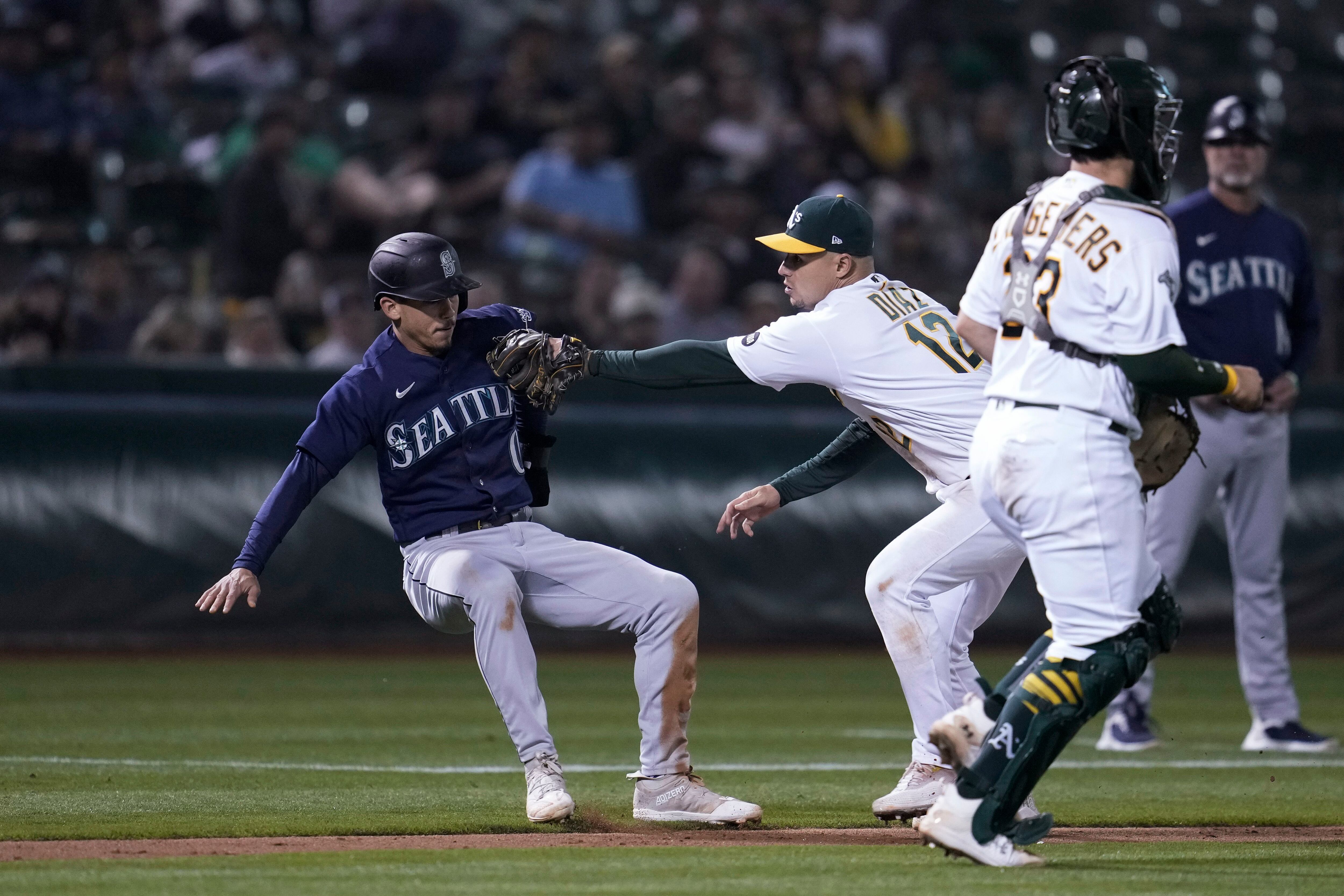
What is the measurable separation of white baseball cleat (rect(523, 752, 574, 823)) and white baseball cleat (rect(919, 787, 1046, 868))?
1231mm

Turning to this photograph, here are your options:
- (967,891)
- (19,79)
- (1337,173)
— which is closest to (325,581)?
(19,79)

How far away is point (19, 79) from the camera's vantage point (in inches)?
519

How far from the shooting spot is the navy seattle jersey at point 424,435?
5.59 meters

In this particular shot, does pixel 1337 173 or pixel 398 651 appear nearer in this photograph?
pixel 398 651

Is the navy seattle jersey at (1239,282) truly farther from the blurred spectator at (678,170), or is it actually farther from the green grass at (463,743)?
the blurred spectator at (678,170)

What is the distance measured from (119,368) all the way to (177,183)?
2571mm

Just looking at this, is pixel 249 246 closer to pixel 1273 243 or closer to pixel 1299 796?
pixel 1273 243

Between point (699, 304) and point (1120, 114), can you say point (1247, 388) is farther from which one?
point (699, 304)

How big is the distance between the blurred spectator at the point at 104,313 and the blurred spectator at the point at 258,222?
795 mm

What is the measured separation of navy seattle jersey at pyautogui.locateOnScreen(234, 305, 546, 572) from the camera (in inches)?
220

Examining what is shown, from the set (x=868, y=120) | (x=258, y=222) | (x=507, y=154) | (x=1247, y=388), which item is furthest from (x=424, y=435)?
(x=868, y=120)

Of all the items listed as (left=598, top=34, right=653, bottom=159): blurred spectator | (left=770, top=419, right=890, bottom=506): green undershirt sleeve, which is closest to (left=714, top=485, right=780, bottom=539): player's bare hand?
(left=770, top=419, right=890, bottom=506): green undershirt sleeve

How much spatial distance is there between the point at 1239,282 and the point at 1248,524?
1.09 m

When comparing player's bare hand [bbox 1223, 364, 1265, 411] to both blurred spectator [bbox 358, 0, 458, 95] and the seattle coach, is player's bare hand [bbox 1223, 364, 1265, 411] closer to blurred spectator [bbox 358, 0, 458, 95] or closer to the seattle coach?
the seattle coach
